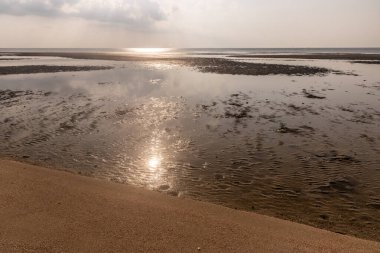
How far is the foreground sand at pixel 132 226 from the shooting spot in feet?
17.4

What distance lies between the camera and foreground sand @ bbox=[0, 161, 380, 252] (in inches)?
209

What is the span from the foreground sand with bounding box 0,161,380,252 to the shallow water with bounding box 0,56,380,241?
156 centimetres

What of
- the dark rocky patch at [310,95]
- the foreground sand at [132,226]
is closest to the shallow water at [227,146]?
the dark rocky patch at [310,95]

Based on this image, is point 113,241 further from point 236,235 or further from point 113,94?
point 113,94

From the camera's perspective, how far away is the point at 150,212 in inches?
258

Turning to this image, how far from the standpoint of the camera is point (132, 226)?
19.3ft

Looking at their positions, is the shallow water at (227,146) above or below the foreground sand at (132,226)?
below

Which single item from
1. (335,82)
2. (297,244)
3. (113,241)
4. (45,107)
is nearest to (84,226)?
(113,241)

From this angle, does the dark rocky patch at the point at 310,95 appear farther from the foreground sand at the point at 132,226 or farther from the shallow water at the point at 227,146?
the foreground sand at the point at 132,226

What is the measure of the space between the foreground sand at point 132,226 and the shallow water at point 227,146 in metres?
1.56

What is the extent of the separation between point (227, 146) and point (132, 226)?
25.0ft

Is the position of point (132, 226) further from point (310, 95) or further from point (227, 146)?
point (310, 95)

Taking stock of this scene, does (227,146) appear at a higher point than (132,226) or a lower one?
lower

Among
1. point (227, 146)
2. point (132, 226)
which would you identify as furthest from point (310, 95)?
point (132, 226)
